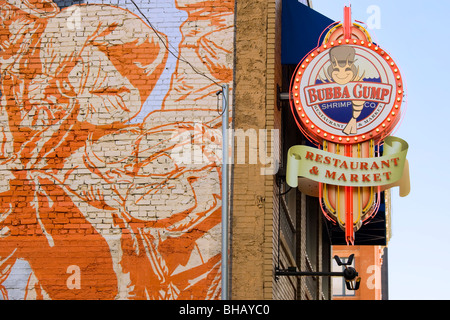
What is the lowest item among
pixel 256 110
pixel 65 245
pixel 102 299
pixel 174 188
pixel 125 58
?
pixel 102 299

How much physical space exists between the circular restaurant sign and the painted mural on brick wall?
4.61 feet

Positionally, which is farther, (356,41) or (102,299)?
(356,41)

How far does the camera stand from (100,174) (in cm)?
1366

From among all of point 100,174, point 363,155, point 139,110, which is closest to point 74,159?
point 100,174

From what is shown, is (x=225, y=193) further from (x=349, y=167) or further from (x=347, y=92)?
(x=347, y=92)

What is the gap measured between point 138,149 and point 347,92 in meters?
3.63

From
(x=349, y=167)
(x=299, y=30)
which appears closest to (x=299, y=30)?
(x=299, y=30)

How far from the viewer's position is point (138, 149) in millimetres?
13711

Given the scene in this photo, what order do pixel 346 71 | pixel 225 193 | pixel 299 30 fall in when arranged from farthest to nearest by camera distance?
pixel 299 30
pixel 346 71
pixel 225 193

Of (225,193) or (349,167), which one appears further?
(349,167)

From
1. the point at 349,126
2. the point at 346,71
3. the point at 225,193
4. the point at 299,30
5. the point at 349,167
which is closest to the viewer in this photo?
the point at 225,193

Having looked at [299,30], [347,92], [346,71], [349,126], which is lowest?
[349,126]

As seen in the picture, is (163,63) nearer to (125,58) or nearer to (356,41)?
(125,58)

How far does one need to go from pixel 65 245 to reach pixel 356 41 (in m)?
5.97
